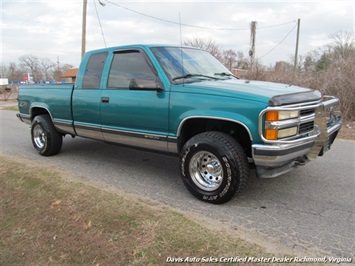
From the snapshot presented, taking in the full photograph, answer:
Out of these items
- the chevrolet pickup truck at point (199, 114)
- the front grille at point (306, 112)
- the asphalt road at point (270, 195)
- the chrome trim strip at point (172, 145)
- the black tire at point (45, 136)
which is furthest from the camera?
the black tire at point (45, 136)

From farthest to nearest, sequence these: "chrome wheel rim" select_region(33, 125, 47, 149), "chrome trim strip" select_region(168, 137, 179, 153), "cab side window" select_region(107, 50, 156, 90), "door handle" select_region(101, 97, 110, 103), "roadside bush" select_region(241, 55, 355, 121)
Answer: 1. "roadside bush" select_region(241, 55, 355, 121)
2. "chrome wheel rim" select_region(33, 125, 47, 149)
3. "door handle" select_region(101, 97, 110, 103)
4. "cab side window" select_region(107, 50, 156, 90)
5. "chrome trim strip" select_region(168, 137, 179, 153)

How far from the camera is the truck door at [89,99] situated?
4887 mm

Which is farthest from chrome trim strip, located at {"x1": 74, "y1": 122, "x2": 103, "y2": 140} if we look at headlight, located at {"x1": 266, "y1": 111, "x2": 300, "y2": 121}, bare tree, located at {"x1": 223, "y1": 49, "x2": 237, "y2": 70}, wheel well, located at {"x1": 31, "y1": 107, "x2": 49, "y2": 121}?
bare tree, located at {"x1": 223, "y1": 49, "x2": 237, "y2": 70}

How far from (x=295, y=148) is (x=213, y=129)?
104cm

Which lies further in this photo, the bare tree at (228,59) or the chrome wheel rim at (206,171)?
the bare tree at (228,59)

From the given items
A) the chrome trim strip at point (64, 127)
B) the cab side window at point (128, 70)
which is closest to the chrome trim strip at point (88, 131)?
the chrome trim strip at point (64, 127)

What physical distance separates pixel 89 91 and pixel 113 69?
1.83 ft

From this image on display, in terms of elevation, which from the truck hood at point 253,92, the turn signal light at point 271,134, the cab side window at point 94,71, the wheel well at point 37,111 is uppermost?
the cab side window at point 94,71

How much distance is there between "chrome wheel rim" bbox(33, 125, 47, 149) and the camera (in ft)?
20.1

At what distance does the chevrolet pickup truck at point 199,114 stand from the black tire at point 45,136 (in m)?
0.74

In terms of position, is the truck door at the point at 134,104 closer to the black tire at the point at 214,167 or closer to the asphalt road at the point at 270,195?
the black tire at the point at 214,167

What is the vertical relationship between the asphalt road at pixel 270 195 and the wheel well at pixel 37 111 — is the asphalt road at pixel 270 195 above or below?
below

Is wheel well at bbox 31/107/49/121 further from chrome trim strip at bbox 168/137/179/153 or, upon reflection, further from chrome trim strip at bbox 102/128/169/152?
chrome trim strip at bbox 168/137/179/153

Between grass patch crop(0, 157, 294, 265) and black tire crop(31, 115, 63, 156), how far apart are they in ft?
5.14
